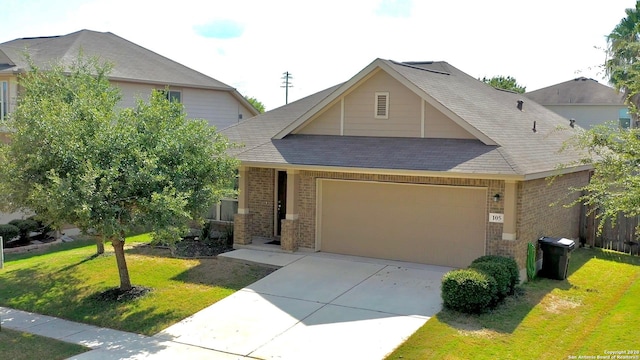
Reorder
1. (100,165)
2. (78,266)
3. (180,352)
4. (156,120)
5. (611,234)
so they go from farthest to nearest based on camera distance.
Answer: (611,234)
(78,266)
(156,120)
(100,165)
(180,352)

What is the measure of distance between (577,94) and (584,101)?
114 cm

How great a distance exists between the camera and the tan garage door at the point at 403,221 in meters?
14.3

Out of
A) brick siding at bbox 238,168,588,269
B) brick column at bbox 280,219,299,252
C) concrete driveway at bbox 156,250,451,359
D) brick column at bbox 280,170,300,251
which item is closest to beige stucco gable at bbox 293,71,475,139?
brick siding at bbox 238,168,588,269

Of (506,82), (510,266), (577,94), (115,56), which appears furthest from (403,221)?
(506,82)

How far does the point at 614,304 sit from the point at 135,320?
978cm

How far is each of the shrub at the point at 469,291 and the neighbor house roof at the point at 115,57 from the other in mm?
16763

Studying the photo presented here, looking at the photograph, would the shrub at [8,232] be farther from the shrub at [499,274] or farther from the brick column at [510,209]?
the brick column at [510,209]

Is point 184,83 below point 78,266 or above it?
above

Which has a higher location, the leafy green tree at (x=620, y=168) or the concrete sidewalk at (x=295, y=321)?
the leafy green tree at (x=620, y=168)

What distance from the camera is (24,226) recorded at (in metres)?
19.0

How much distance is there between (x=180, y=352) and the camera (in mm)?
9969

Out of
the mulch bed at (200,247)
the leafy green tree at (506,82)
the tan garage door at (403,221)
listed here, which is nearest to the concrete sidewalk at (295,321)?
the tan garage door at (403,221)

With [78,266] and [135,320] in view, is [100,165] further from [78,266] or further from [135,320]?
[78,266]

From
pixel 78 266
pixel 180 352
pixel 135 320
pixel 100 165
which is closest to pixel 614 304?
pixel 180 352
